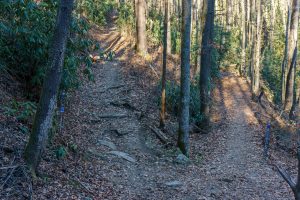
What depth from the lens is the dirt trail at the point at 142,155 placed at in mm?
8164

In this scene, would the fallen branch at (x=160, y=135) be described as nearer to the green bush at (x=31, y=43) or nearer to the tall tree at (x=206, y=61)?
the tall tree at (x=206, y=61)

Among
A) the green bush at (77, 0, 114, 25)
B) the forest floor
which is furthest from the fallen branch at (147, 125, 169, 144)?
the green bush at (77, 0, 114, 25)

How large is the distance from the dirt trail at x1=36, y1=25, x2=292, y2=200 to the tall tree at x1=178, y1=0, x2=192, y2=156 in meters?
0.63

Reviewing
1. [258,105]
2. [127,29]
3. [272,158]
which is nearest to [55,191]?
[272,158]

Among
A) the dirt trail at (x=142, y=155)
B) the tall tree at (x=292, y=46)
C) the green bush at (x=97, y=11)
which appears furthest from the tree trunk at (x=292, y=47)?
the green bush at (x=97, y=11)

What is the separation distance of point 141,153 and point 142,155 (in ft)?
0.47

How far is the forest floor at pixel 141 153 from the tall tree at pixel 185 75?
1.58 feet

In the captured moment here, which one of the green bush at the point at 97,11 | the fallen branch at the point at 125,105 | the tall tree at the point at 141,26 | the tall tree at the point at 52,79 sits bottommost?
the fallen branch at the point at 125,105

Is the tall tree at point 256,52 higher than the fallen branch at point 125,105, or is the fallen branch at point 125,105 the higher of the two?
the tall tree at point 256,52

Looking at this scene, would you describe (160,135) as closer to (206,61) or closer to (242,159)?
(242,159)

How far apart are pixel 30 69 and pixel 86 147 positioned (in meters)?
2.66

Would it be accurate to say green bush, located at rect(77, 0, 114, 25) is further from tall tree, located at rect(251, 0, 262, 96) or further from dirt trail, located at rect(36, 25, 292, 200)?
tall tree, located at rect(251, 0, 262, 96)

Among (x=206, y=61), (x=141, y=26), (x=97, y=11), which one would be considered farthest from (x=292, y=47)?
(x=97, y=11)

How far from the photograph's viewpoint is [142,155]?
10.6 m
